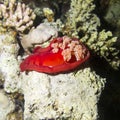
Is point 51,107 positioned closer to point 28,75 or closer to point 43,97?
point 43,97

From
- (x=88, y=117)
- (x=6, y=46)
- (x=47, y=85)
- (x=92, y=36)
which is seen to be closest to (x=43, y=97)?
(x=47, y=85)

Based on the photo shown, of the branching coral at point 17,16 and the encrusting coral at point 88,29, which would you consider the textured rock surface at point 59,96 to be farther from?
the branching coral at point 17,16

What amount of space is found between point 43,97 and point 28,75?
13.2 inches

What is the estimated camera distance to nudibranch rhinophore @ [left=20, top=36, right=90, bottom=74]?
308cm

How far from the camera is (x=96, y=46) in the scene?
371 centimetres

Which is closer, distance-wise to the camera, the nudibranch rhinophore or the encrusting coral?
the nudibranch rhinophore

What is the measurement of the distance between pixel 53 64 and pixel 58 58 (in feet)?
0.33

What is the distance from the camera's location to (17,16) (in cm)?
364

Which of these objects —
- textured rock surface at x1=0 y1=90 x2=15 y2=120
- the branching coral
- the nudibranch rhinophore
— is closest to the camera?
the nudibranch rhinophore

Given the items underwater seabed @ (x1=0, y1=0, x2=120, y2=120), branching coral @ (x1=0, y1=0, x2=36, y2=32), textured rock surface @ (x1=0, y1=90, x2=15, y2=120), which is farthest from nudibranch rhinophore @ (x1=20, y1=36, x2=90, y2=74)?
textured rock surface @ (x1=0, y1=90, x2=15, y2=120)

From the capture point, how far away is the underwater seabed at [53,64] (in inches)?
124

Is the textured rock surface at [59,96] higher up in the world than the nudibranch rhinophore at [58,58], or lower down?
lower down

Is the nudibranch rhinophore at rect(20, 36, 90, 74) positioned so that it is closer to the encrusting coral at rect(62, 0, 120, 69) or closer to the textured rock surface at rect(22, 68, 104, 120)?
the textured rock surface at rect(22, 68, 104, 120)

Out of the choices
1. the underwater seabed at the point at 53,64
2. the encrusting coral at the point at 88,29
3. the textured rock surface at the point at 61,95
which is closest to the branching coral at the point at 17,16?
the underwater seabed at the point at 53,64
